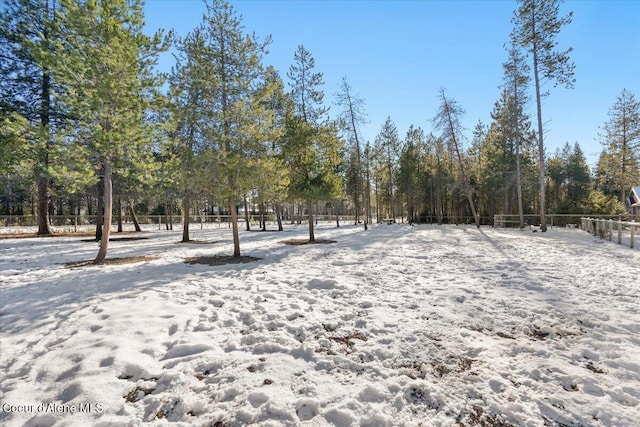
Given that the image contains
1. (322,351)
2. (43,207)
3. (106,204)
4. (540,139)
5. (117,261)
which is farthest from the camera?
(540,139)

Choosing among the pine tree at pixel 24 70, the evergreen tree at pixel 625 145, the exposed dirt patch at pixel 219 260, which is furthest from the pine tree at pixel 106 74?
the evergreen tree at pixel 625 145

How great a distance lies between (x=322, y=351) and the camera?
3520 mm

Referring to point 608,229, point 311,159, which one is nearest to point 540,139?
point 608,229

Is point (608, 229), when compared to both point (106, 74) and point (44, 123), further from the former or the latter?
point (44, 123)

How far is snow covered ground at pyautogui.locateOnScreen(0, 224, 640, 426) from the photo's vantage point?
2508 millimetres

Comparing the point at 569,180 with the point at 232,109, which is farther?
the point at 569,180

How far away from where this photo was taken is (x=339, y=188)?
50.7ft

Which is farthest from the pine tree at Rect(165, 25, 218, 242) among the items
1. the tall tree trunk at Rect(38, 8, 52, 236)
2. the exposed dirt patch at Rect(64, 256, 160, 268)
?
the tall tree trunk at Rect(38, 8, 52, 236)

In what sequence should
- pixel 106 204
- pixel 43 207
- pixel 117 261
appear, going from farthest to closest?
pixel 43 207
pixel 117 261
pixel 106 204

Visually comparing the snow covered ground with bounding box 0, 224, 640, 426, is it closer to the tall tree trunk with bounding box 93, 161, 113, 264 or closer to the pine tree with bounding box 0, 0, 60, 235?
the tall tree trunk with bounding box 93, 161, 113, 264

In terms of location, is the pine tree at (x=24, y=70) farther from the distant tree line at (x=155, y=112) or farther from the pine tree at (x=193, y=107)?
the pine tree at (x=193, y=107)

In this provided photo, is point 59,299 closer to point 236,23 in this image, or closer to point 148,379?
point 148,379

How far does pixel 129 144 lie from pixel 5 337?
5.92m

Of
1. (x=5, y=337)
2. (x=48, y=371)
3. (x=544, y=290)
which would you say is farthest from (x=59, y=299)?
(x=544, y=290)
